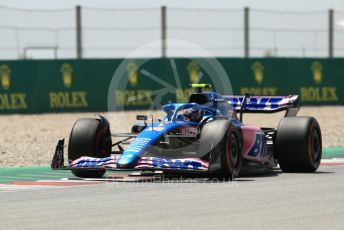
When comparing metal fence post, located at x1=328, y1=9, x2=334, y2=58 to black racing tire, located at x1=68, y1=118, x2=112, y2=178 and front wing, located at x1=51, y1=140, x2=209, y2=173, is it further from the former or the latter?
front wing, located at x1=51, y1=140, x2=209, y2=173

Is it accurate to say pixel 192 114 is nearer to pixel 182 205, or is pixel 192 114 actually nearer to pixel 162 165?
pixel 162 165

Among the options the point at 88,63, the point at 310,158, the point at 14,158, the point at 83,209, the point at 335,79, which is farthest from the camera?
the point at 335,79

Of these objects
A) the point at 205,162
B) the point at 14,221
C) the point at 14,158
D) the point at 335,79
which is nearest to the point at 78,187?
the point at 205,162

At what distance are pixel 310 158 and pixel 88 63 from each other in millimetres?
17959

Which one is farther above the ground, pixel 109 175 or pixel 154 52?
pixel 154 52

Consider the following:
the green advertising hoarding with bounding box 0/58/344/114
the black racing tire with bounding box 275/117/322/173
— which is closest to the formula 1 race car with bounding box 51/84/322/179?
the black racing tire with bounding box 275/117/322/173

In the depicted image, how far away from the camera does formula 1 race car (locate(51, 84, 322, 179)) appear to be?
1359 centimetres

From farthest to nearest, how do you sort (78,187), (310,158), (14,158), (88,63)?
(88,63) → (14,158) → (310,158) → (78,187)

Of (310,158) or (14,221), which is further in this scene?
(310,158)

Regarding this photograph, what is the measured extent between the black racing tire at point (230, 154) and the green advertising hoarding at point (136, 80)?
15.3 metres

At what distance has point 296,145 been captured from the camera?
15227mm

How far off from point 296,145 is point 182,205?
472 centimetres

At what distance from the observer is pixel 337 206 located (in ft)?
35.5

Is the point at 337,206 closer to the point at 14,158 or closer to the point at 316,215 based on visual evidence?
the point at 316,215
